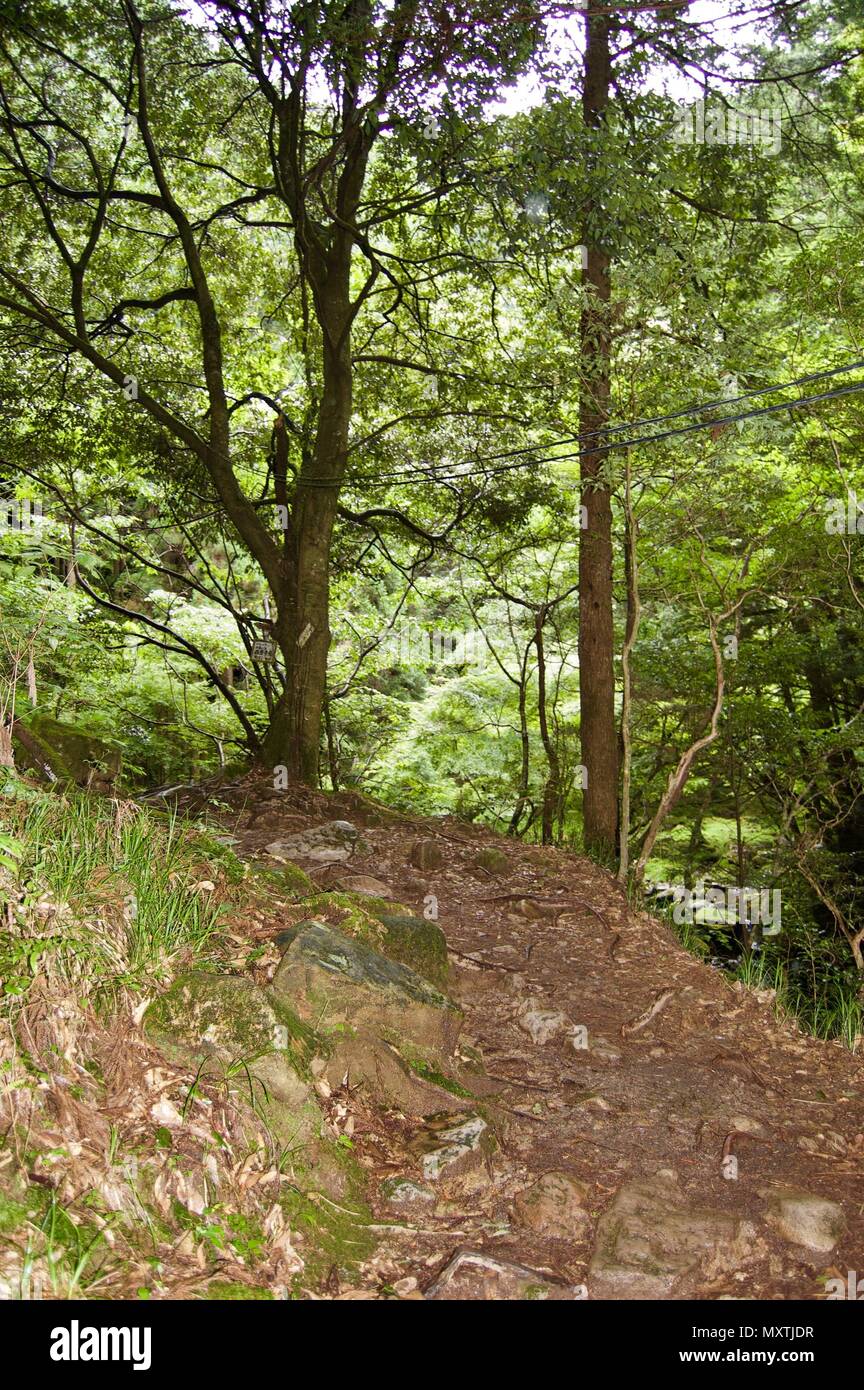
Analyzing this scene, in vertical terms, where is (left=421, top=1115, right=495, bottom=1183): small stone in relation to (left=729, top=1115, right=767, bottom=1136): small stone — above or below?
above

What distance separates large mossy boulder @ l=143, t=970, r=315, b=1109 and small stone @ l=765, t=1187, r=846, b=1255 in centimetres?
172

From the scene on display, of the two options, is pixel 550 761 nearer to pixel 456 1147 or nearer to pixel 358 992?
pixel 358 992

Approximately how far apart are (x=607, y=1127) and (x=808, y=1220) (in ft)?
2.75

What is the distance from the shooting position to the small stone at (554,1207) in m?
3.11

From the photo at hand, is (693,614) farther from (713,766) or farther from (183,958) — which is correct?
(183,958)

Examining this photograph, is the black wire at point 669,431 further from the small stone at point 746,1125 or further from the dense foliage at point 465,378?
the small stone at point 746,1125

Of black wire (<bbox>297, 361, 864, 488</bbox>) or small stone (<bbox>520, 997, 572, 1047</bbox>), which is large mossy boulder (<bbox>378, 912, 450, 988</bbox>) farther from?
black wire (<bbox>297, 361, 864, 488</bbox>)

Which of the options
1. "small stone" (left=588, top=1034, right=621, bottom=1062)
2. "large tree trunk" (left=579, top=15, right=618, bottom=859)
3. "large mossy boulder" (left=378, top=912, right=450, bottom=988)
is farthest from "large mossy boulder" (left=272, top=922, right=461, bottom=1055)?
"large tree trunk" (left=579, top=15, right=618, bottom=859)

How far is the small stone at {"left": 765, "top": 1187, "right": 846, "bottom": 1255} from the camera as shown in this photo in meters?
3.16

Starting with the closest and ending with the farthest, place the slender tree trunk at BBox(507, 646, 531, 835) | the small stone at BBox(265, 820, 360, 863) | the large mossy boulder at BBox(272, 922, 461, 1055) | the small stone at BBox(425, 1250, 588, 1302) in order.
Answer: the small stone at BBox(425, 1250, 588, 1302), the large mossy boulder at BBox(272, 922, 461, 1055), the small stone at BBox(265, 820, 360, 863), the slender tree trunk at BBox(507, 646, 531, 835)

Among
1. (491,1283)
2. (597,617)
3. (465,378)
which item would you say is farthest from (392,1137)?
(465,378)

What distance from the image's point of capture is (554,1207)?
3.17 m

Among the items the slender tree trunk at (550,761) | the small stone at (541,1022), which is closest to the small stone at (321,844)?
the small stone at (541,1022)

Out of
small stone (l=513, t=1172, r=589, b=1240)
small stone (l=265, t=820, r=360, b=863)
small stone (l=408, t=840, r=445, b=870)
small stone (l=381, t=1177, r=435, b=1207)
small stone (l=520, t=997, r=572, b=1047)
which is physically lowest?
small stone (l=513, t=1172, r=589, b=1240)
